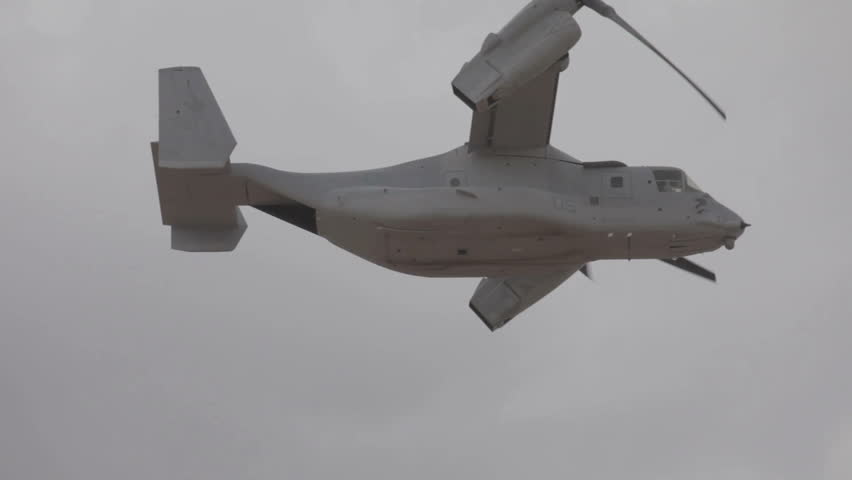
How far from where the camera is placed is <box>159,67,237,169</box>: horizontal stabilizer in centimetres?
3806

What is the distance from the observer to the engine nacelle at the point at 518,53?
3675cm

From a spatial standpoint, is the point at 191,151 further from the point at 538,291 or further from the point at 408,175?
the point at 538,291

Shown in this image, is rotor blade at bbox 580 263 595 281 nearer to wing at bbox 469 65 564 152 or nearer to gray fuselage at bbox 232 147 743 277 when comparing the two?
gray fuselage at bbox 232 147 743 277

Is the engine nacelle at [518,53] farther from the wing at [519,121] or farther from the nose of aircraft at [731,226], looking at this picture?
the nose of aircraft at [731,226]

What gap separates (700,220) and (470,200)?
495 cm

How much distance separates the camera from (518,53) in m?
37.0

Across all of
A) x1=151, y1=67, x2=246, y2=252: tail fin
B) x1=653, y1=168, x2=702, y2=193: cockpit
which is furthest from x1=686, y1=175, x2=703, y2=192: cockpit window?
x1=151, y1=67, x2=246, y2=252: tail fin

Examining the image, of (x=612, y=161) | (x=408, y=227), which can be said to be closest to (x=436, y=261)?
(x=408, y=227)

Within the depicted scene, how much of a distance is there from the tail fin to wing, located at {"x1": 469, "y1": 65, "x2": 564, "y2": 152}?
5113mm

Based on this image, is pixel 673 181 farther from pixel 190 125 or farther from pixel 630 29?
pixel 190 125

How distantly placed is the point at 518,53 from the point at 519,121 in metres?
2.40

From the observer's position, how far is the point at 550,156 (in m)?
39.4

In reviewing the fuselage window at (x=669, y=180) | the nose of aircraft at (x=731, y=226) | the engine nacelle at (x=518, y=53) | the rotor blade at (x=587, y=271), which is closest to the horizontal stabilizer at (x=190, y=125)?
the engine nacelle at (x=518, y=53)

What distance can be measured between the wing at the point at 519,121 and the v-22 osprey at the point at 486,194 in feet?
0.07
